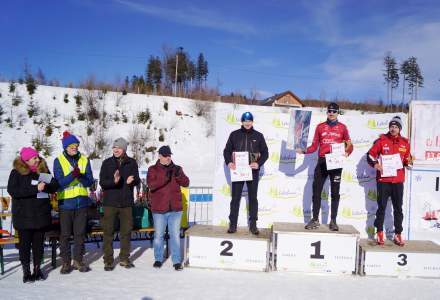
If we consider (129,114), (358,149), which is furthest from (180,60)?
(358,149)

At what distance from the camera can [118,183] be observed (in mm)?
4641

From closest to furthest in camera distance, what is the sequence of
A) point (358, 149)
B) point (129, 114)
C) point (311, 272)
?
point (311, 272) < point (358, 149) < point (129, 114)

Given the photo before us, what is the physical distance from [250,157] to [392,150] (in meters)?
1.95

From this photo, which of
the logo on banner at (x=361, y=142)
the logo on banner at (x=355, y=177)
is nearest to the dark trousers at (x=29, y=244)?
the logo on banner at (x=355, y=177)

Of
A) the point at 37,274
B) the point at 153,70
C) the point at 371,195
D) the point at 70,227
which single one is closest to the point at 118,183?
the point at 70,227

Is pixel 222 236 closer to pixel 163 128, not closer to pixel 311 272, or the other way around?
pixel 311 272

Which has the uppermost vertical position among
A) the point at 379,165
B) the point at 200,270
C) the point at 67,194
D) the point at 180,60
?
the point at 180,60

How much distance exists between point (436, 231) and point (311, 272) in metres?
3.49

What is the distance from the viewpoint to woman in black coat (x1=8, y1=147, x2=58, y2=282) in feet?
13.5

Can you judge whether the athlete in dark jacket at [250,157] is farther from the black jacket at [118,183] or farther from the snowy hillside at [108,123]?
the snowy hillside at [108,123]

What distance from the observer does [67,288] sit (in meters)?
4.07

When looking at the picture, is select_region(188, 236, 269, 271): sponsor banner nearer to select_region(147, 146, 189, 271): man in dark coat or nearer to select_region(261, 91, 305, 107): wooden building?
select_region(147, 146, 189, 271): man in dark coat

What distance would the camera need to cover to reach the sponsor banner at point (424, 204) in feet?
22.0

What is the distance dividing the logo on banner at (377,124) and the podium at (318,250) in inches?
76.0
